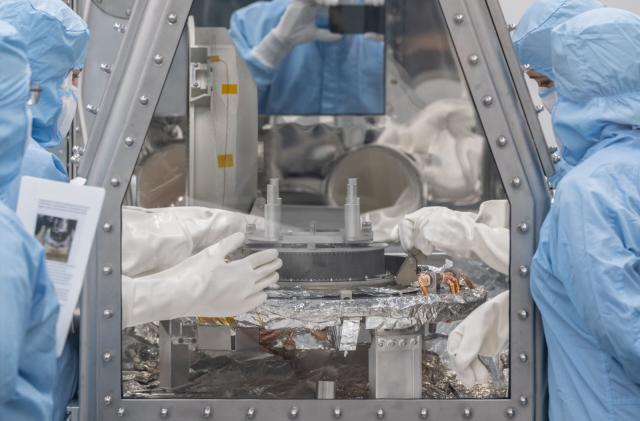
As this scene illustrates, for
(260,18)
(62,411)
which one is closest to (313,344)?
(62,411)

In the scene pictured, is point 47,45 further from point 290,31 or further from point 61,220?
point 290,31

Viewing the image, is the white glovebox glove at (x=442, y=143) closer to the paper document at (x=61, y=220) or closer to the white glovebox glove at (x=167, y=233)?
the white glovebox glove at (x=167, y=233)

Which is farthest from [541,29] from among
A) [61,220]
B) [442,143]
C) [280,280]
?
[442,143]

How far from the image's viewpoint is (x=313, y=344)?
1.83 m

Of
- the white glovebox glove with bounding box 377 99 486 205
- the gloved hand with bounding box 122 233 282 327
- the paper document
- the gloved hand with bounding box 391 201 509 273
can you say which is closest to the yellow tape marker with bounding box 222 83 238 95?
the gloved hand with bounding box 391 201 509 273

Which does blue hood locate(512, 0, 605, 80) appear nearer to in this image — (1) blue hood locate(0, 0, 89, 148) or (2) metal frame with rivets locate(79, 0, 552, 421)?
(2) metal frame with rivets locate(79, 0, 552, 421)

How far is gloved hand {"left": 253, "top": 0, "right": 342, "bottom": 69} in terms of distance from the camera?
3.36 meters

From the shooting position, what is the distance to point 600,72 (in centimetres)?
159

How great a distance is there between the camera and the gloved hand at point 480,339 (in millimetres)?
1694

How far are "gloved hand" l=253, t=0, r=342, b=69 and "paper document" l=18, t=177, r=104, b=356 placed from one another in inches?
80.3

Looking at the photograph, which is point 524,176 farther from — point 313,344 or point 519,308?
point 313,344

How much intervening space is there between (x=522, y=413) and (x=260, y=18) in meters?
2.18

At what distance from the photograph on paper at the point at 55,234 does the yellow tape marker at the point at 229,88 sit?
3.67ft

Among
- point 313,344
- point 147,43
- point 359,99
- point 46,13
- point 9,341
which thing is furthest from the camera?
point 359,99
